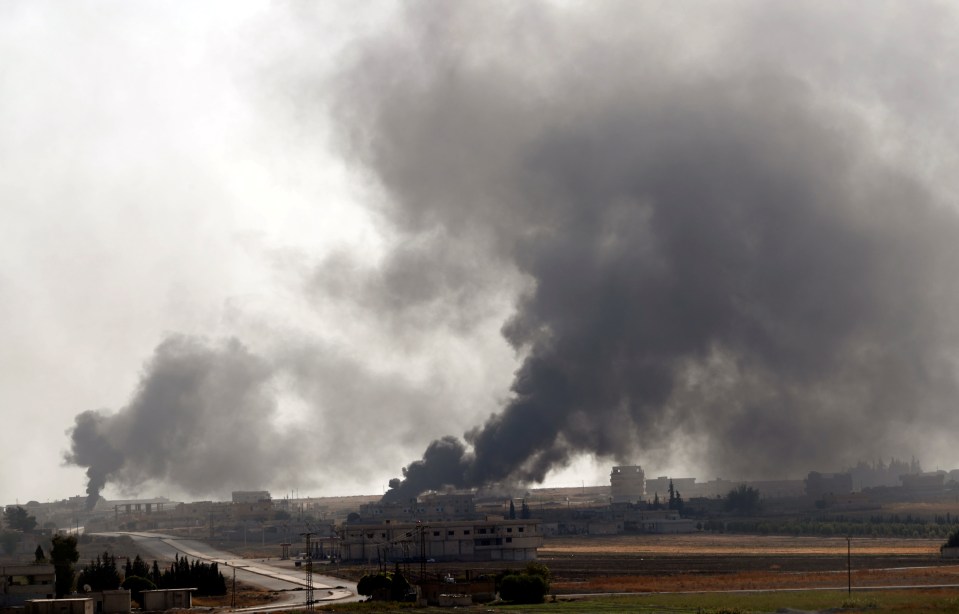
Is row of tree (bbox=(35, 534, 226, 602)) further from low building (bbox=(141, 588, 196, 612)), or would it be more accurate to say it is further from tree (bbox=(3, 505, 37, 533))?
tree (bbox=(3, 505, 37, 533))

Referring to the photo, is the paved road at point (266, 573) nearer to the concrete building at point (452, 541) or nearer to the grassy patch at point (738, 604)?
the concrete building at point (452, 541)

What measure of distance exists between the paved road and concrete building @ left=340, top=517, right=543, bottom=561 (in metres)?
8.44

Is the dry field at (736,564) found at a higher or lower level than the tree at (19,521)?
lower

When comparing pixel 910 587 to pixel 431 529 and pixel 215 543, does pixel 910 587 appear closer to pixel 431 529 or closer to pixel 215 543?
pixel 431 529

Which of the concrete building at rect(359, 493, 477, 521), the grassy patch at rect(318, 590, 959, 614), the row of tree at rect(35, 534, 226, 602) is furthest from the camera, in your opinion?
the concrete building at rect(359, 493, 477, 521)

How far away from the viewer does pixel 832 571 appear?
9481cm

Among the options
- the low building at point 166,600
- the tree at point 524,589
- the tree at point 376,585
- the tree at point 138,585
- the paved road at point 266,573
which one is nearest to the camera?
the tree at point 524,589

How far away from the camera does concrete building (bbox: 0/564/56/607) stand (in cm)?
7725

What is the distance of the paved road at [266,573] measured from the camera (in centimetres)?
8650

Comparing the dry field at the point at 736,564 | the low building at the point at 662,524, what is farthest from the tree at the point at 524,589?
the low building at the point at 662,524

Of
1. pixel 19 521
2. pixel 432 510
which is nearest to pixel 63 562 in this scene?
pixel 19 521

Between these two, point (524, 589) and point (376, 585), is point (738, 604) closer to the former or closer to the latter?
point (524, 589)

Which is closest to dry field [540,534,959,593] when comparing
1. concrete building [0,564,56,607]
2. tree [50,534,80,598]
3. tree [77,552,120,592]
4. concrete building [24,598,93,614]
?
concrete building [24,598,93,614]

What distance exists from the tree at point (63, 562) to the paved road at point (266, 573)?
14839 millimetres
